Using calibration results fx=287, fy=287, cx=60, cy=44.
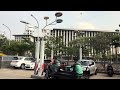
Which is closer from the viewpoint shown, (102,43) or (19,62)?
(19,62)

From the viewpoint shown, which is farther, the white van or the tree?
the tree

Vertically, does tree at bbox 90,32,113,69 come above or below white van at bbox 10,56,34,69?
above

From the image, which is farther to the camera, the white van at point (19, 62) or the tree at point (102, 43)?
the tree at point (102, 43)

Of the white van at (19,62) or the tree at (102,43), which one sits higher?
the tree at (102,43)

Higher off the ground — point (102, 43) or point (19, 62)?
point (102, 43)

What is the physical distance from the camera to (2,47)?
2116 inches

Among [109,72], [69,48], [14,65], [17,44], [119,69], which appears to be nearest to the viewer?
[109,72]
